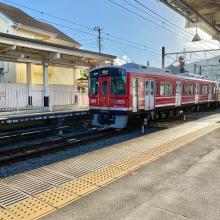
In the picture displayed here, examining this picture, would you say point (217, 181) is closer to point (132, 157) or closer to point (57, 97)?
point (132, 157)

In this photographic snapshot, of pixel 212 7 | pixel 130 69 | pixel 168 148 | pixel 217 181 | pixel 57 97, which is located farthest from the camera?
pixel 57 97

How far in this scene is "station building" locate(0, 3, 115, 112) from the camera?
14.7 m

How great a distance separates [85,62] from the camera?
20.6 metres

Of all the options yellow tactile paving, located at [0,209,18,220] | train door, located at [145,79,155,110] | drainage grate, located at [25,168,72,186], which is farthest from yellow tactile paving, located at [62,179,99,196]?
train door, located at [145,79,155,110]

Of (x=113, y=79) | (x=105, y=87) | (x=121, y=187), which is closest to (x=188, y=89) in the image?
(x=105, y=87)

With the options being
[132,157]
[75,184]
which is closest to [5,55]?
[132,157]

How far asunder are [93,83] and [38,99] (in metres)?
3.95

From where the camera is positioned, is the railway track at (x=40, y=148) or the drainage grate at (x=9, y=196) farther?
the railway track at (x=40, y=148)

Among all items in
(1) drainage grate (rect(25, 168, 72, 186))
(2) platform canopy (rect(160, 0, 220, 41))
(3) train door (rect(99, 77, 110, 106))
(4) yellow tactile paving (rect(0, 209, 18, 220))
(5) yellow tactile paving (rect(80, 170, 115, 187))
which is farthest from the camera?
(3) train door (rect(99, 77, 110, 106))

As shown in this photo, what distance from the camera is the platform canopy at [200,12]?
1075 cm

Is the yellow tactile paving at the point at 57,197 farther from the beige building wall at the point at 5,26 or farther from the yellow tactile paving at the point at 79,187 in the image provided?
the beige building wall at the point at 5,26

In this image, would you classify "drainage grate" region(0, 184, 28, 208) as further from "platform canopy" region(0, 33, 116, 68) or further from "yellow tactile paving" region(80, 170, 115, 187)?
"platform canopy" region(0, 33, 116, 68)

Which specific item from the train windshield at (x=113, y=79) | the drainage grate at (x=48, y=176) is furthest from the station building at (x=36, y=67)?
the drainage grate at (x=48, y=176)

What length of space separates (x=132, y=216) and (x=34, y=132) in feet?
28.0
